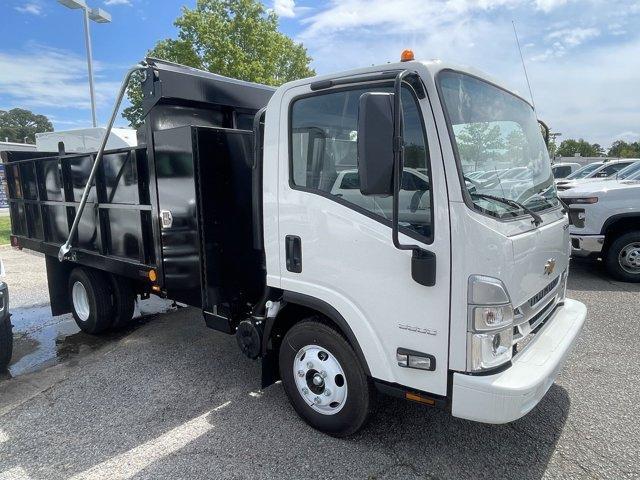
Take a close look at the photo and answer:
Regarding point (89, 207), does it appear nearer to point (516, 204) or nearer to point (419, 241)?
point (419, 241)

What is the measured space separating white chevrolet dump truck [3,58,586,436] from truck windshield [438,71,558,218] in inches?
0.6

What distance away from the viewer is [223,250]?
3.31 m

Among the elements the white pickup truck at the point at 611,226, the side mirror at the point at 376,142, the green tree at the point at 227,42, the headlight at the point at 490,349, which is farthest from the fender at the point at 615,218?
the green tree at the point at 227,42

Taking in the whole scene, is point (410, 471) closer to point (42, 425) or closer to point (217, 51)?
point (42, 425)

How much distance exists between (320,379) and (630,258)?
601 cm

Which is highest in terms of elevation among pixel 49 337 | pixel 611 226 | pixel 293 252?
pixel 293 252

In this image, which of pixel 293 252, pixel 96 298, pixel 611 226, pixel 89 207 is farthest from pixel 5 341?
pixel 611 226

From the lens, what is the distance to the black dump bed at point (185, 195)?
3217mm

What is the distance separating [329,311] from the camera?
278 centimetres

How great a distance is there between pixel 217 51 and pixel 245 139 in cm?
1471

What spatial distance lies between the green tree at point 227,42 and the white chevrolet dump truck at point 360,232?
1348 centimetres

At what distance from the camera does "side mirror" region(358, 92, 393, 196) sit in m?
2.10

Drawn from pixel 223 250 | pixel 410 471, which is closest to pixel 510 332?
pixel 410 471

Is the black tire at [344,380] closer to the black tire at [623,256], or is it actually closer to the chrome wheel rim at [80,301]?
the chrome wheel rim at [80,301]
